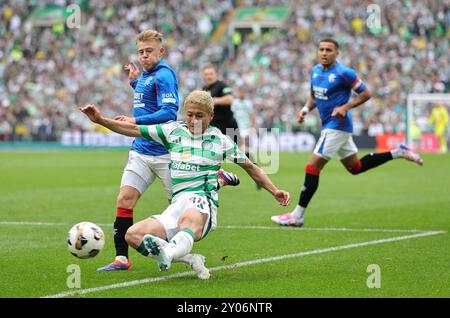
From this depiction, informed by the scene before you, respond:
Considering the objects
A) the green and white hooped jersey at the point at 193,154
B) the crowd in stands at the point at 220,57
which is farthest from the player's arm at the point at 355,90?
the crowd in stands at the point at 220,57

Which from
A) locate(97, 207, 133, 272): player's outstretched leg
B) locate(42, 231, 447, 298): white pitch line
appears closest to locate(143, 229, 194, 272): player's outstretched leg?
locate(42, 231, 447, 298): white pitch line

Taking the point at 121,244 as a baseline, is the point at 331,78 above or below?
above

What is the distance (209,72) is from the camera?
1591cm

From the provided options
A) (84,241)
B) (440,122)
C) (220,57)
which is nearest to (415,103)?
(440,122)

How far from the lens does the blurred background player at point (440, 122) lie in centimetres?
3531

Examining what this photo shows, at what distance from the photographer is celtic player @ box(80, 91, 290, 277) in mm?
7348

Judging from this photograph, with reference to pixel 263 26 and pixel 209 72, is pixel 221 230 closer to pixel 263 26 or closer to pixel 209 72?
pixel 209 72

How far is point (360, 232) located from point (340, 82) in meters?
2.19

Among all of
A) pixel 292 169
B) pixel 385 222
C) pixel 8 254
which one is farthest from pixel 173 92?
pixel 292 169

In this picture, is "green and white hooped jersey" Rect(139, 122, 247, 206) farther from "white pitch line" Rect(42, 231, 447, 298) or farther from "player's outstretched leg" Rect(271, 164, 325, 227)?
"player's outstretched leg" Rect(271, 164, 325, 227)

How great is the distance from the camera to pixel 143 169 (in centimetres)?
847

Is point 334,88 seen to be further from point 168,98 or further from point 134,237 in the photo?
point 134,237

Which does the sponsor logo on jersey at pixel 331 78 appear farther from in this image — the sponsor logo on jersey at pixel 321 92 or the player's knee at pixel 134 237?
the player's knee at pixel 134 237

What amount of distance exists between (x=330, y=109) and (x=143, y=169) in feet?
14.6
